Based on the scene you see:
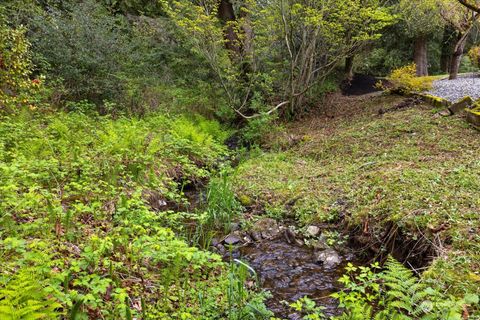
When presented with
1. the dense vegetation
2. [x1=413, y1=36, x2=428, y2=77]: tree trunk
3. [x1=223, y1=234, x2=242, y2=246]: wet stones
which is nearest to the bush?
the dense vegetation

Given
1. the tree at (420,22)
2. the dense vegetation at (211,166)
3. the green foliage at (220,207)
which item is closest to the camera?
the dense vegetation at (211,166)

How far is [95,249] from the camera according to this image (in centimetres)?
285

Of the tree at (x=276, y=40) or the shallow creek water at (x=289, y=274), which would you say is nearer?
the shallow creek water at (x=289, y=274)

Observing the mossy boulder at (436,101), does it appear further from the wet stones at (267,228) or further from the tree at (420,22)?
the wet stones at (267,228)

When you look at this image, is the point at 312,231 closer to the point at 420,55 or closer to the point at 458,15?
the point at 458,15

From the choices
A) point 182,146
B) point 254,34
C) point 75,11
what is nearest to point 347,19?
point 254,34

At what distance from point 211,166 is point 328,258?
358 cm

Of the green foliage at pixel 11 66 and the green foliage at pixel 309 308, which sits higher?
the green foliage at pixel 11 66

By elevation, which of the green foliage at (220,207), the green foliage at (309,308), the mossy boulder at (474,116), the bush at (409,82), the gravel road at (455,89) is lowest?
the green foliage at (220,207)

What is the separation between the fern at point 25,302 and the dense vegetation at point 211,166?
0.05 ft

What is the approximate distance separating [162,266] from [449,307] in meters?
2.48

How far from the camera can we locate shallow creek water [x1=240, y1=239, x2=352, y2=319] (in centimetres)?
348

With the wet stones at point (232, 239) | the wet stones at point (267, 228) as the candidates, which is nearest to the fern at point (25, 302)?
the wet stones at point (232, 239)

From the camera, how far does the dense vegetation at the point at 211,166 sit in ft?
8.87
